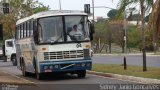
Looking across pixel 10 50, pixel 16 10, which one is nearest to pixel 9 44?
pixel 10 50

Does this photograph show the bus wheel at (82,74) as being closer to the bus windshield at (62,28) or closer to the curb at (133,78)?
the curb at (133,78)

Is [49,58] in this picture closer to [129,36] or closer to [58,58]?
[58,58]

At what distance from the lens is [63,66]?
24.4 m

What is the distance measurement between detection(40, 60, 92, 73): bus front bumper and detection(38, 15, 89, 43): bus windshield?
103 cm

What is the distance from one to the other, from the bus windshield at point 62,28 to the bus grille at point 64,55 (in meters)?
0.57

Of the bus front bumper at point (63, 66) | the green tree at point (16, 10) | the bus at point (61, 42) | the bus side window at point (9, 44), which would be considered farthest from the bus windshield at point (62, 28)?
the green tree at point (16, 10)

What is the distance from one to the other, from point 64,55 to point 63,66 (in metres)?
0.52

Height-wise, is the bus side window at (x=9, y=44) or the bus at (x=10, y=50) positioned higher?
the bus side window at (x=9, y=44)

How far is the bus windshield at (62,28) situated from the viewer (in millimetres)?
24328

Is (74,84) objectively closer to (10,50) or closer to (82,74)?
(82,74)

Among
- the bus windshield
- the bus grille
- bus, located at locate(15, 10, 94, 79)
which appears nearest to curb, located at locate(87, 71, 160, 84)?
bus, located at locate(15, 10, 94, 79)

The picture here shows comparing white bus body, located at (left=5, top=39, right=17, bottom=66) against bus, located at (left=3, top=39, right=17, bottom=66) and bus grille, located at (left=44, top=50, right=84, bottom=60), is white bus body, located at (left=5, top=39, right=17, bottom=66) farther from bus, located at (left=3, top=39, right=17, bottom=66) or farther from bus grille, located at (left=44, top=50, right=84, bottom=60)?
bus grille, located at (left=44, top=50, right=84, bottom=60)

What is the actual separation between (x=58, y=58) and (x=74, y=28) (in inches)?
63.1

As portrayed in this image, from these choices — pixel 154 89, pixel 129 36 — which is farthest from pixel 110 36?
pixel 154 89
